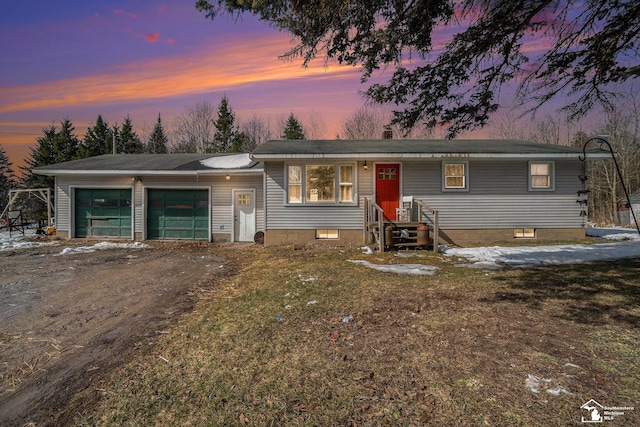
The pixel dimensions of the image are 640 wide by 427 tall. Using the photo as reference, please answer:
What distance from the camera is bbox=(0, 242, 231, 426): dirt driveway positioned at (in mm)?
2785

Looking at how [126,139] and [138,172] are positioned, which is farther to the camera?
[126,139]

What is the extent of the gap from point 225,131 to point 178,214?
935 inches

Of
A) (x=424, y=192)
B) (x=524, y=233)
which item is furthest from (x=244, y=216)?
(x=524, y=233)

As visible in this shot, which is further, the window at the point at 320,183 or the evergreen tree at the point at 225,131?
the evergreen tree at the point at 225,131

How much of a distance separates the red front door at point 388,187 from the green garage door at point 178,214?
7225 mm

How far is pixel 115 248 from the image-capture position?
11.5 metres

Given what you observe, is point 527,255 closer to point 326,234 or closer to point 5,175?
point 326,234

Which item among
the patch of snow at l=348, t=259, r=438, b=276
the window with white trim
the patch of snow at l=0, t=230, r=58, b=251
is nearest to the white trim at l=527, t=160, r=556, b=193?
the patch of snow at l=348, t=259, r=438, b=276

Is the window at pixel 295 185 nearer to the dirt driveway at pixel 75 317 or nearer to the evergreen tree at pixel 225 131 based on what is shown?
the dirt driveway at pixel 75 317

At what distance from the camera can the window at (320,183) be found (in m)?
11.0

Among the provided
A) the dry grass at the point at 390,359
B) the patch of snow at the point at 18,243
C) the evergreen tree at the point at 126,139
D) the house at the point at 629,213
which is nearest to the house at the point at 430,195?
the dry grass at the point at 390,359

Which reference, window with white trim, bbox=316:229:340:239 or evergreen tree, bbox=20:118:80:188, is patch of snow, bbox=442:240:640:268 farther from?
evergreen tree, bbox=20:118:80:188

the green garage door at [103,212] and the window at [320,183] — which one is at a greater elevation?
the window at [320,183]

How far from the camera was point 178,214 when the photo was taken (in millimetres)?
13297
